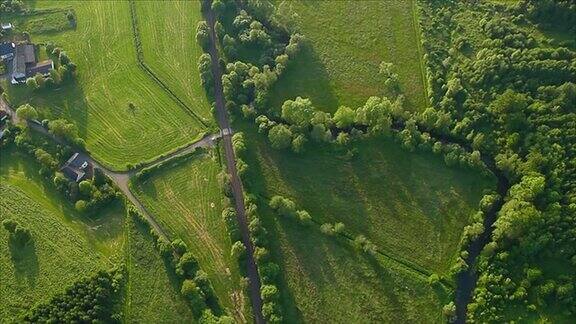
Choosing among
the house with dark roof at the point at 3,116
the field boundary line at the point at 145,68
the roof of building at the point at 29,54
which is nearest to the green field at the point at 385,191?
the field boundary line at the point at 145,68

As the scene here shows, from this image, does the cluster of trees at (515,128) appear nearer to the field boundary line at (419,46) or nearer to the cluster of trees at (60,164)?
the field boundary line at (419,46)

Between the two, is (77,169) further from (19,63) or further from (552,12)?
(552,12)

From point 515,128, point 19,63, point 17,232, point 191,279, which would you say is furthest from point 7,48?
point 515,128

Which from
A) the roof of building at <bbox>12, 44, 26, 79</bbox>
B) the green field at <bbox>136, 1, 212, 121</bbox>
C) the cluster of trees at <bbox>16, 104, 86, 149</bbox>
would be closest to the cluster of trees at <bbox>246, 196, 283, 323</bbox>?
the green field at <bbox>136, 1, 212, 121</bbox>

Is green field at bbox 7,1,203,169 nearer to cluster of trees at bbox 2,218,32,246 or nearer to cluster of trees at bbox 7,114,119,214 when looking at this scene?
cluster of trees at bbox 7,114,119,214

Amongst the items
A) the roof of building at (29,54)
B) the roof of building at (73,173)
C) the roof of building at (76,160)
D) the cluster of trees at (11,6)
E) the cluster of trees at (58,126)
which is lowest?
the roof of building at (73,173)

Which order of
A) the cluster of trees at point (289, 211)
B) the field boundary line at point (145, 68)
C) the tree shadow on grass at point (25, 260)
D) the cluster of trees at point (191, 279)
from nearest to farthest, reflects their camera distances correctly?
the cluster of trees at point (191, 279)
the tree shadow on grass at point (25, 260)
the cluster of trees at point (289, 211)
the field boundary line at point (145, 68)

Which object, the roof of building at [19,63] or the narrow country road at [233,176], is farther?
the roof of building at [19,63]

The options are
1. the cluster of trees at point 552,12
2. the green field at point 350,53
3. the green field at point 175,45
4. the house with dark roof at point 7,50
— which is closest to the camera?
the cluster of trees at point 552,12
